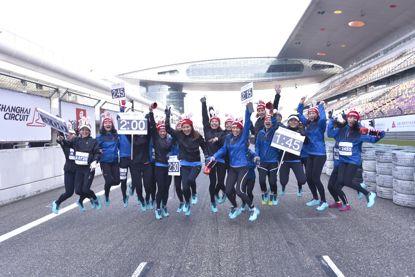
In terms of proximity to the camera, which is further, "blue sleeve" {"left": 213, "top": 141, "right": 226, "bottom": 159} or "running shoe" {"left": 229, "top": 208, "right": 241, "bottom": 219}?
"blue sleeve" {"left": 213, "top": 141, "right": 226, "bottom": 159}

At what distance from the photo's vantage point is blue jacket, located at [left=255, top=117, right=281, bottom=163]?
25.1ft

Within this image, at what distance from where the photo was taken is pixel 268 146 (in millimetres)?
7676

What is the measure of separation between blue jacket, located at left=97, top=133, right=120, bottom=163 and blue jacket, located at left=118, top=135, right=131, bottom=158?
4.2 inches

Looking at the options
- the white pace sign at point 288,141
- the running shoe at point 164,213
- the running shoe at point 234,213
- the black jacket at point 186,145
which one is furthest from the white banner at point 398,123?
the running shoe at point 164,213

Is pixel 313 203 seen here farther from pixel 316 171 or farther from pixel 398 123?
pixel 398 123

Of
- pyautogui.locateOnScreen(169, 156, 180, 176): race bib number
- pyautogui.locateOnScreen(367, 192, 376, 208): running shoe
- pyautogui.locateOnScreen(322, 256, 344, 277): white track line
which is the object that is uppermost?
pyautogui.locateOnScreen(169, 156, 180, 176): race bib number

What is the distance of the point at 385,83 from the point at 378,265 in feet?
107

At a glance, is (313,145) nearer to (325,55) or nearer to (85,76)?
(85,76)

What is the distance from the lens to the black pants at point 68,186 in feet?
23.8

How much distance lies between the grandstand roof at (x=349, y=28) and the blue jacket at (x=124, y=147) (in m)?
30.2

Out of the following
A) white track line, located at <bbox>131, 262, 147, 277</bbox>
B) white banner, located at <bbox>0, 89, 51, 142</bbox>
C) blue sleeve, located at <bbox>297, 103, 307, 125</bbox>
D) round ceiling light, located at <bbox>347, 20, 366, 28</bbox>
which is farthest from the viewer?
round ceiling light, located at <bbox>347, 20, 366, 28</bbox>

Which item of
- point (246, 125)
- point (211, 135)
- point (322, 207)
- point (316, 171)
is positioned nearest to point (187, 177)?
point (211, 135)

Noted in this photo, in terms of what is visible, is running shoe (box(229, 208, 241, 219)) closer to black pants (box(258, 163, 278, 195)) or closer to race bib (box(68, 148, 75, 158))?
black pants (box(258, 163, 278, 195))

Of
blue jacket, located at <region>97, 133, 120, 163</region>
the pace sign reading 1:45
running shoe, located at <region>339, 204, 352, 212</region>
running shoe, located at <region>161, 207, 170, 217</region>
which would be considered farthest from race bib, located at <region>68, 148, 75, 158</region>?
running shoe, located at <region>339, 204, 352, 212</region>
